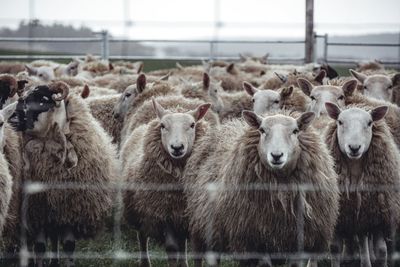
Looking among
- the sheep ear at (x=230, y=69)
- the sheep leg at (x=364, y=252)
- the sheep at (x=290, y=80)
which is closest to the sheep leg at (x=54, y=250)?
the sheep leg at (x=364, y=252)

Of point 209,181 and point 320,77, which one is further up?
point 320,77

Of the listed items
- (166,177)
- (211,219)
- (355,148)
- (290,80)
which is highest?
(290,80)

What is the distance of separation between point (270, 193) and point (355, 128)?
868mm

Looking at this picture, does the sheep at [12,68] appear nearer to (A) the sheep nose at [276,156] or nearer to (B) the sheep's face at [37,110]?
(B) the sheep's face at [37,110]

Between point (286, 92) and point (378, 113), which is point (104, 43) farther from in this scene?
point (378, 113)

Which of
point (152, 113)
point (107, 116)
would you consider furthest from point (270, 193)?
point (107, 116)

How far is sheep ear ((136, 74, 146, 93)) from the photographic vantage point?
23.7 ft

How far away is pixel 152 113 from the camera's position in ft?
21.3

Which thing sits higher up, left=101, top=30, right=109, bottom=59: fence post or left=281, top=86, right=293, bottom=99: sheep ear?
left=101, top=30, right=109, bottom=59: fence post

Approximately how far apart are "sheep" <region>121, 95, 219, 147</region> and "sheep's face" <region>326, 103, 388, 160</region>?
1406 millimetres

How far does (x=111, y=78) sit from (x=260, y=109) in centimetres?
319

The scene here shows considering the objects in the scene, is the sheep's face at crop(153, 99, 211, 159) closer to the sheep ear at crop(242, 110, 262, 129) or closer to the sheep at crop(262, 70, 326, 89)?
the sheep ear at crop(242, 110, 262, 129)

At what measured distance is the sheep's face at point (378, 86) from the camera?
7.43 m

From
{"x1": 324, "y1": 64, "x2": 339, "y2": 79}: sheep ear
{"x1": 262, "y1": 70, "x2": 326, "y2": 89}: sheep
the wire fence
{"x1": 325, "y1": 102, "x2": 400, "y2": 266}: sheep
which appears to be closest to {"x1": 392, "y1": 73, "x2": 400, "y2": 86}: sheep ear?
{"x1": 262, "y1": 70, "x2": 326, "y2": 89}: sheep
